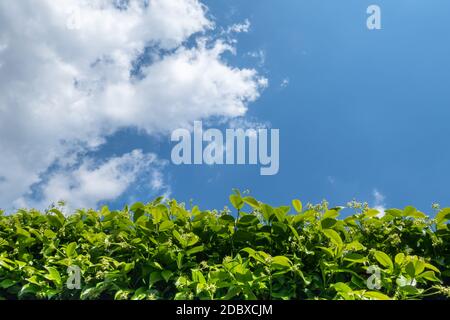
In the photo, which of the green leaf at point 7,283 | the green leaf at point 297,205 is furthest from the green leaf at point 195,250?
the green leaf at point 7,283

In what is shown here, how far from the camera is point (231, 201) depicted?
14.3 ft

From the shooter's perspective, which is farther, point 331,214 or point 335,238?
point 331,214

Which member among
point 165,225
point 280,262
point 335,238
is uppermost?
point 165,225

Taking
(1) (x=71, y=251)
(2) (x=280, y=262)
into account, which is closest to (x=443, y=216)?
(2) (x=280, y=262)

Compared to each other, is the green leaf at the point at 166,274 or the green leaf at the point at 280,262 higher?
the green leaf at the point at 280,262

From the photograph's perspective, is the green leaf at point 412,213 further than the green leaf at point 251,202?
Yes

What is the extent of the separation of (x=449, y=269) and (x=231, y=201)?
6.89ft

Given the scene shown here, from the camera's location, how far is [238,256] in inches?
156

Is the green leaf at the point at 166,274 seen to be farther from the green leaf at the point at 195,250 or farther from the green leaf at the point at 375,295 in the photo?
the green leaf at the point at 375,295

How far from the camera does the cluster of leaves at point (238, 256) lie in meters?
3.84

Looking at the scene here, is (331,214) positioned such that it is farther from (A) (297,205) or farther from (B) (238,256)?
(B) (238,256)

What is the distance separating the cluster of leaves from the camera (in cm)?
384

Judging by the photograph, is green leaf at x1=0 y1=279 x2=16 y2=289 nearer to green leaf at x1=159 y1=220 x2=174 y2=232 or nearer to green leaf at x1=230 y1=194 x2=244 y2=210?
green leaf at x1=159 y1=220 x2=174 y2=232
